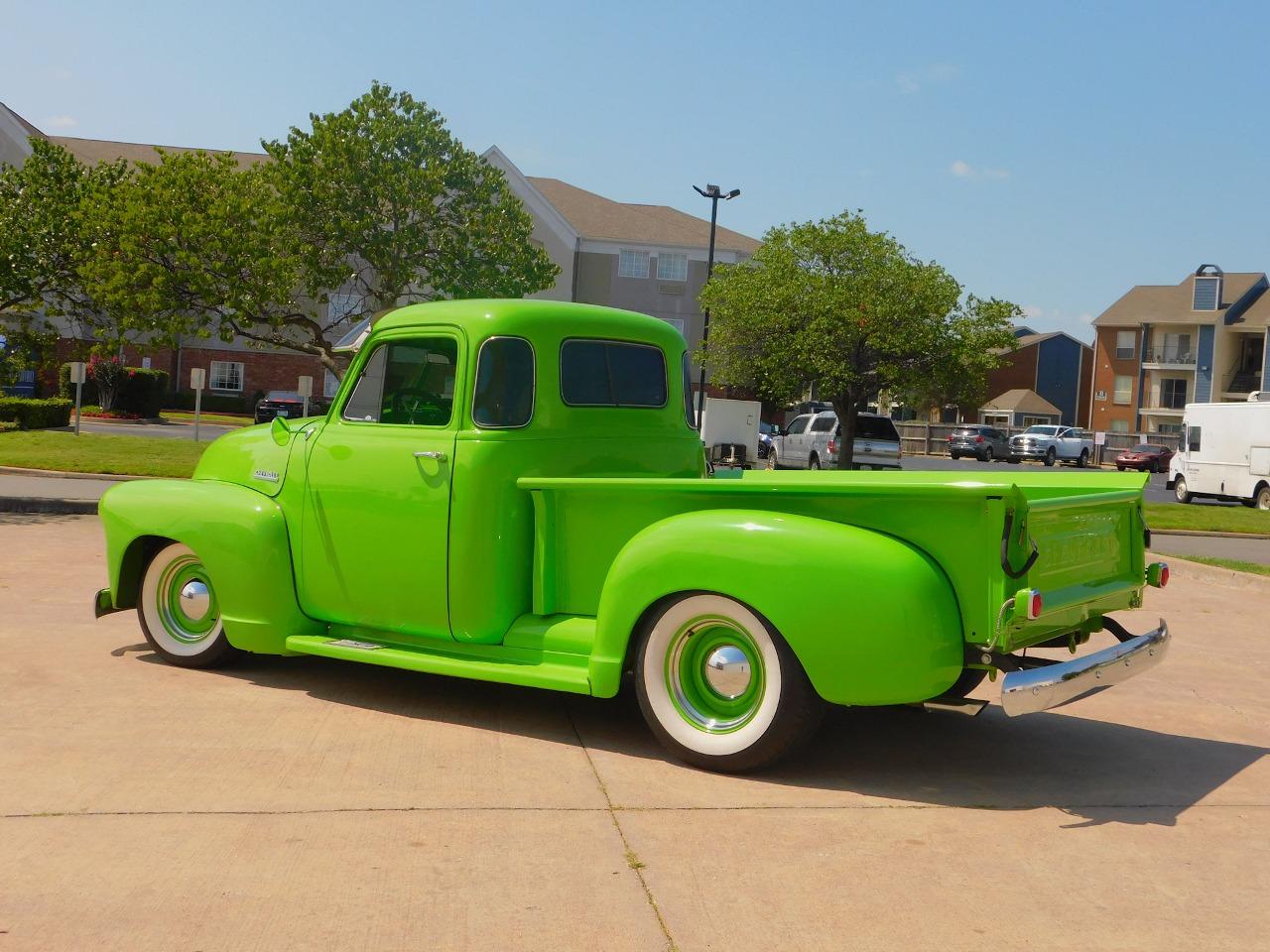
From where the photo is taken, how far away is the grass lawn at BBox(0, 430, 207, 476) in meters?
20.6

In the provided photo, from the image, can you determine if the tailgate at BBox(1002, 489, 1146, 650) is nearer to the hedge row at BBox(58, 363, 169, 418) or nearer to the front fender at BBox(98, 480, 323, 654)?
the front fender at BBox(98, 480, 323, 654)

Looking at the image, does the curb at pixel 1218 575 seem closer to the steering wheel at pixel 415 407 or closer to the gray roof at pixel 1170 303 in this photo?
the steering wheel at pixel 415 407

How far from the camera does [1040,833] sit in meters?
4.66

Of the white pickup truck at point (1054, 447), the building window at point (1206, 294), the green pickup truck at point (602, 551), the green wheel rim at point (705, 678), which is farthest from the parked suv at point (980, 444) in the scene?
the green wheel rim at point (705, 678)

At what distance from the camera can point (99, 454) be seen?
2375cm

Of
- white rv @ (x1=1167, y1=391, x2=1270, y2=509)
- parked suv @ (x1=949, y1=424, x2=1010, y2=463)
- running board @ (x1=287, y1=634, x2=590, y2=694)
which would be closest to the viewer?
running board @ (x1=287, y1=634, x2=590, y2=694)

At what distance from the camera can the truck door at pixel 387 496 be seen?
19.7 ft

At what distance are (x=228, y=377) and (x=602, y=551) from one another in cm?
5476

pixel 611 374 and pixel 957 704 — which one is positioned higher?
pixel 611 374

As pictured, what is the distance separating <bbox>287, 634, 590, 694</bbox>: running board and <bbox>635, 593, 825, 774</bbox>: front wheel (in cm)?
36

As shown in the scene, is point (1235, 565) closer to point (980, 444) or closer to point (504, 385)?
point (504, 385)

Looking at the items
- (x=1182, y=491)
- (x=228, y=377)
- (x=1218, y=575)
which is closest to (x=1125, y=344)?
(x=1182, y=491)

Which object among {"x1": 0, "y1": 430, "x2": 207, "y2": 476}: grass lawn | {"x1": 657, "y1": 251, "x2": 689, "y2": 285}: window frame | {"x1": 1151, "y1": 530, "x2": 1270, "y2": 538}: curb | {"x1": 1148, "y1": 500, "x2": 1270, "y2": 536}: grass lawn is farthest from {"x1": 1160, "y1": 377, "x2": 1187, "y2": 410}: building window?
{"x1": 0, "y1": 430, "x2": 207, "y2": 476}: grass lawn

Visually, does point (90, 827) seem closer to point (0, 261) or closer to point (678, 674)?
point (678, 674)
